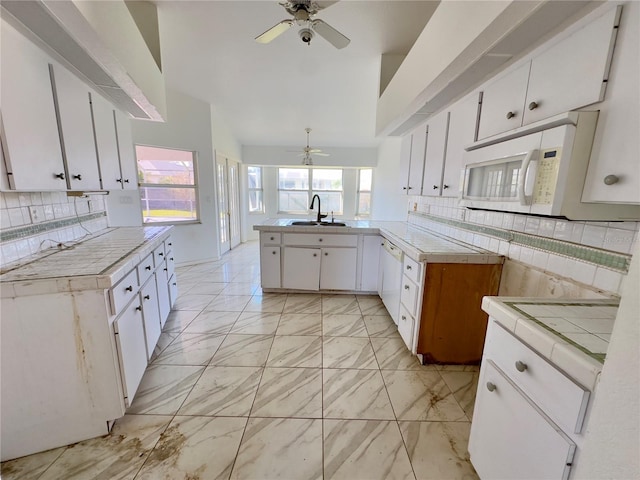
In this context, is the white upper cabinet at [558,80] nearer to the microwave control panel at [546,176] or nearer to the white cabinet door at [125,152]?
the microwave control panel at [546,176]

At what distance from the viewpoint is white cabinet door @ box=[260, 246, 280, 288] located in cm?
330

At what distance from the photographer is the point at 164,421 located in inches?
61.4

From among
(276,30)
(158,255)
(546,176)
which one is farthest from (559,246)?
(158,255)

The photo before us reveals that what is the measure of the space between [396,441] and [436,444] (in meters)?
0.22

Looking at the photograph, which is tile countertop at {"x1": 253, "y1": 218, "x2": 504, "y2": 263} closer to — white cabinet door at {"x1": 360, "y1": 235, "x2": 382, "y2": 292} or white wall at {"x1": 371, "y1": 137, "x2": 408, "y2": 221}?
white cabinet door at {"x1": 360, "y1": 235, "x2": 382, "y2": 292}

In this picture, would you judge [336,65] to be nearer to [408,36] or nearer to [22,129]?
[408,36]

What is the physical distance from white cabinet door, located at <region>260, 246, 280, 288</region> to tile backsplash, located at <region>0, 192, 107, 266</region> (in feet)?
5.58

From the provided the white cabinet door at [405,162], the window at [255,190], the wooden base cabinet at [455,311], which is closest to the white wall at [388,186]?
the white cabinet door at [405,162]

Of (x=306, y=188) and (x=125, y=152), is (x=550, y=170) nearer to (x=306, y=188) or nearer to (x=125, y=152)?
(x=125, y=152)

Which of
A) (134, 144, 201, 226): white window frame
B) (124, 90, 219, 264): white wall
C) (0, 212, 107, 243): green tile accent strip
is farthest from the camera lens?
(134, 144, 201, 226): white window frame

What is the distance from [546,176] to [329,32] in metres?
1.72

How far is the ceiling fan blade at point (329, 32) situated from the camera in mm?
1818

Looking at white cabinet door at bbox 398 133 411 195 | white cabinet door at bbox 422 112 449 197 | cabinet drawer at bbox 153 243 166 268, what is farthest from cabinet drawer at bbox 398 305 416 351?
cabinet drawer at bbox 153 243 166 268

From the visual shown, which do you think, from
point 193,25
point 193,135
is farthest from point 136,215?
point 193,25
